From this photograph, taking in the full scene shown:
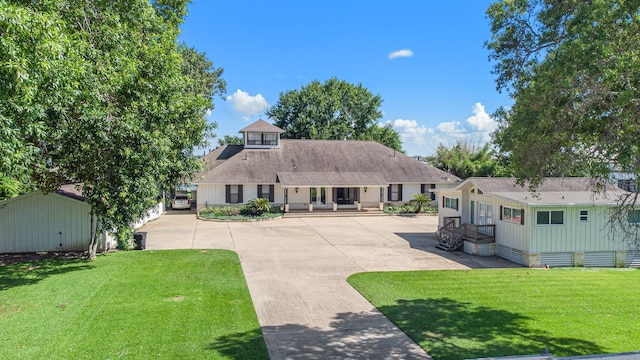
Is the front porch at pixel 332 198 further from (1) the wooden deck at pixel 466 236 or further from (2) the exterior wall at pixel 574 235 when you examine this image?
(2) the exterior wall at pixel 574 235

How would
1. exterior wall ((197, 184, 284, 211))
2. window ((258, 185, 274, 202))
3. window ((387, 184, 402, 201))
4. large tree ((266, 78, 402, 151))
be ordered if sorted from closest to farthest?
exterior wall ((197, 184, 284, 211)), window ((258, 185, 274, 202)), window ((387, 184, 402, 201)), large tree ((266, 78, 402, 151))

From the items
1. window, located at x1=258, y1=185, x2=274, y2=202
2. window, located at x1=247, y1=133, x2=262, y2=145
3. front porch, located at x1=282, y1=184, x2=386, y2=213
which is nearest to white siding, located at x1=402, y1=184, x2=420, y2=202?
front porch, located at x1=282, y1=184, x2=386, y2=213

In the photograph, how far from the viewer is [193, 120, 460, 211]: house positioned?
3431cm

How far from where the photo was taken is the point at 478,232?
20172 millimetres

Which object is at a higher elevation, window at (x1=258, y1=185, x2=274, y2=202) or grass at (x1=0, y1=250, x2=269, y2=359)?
window at (x1=258, y1=185, x2=274, y2=202)

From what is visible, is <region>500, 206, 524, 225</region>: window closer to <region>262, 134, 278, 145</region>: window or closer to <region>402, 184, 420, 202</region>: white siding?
<region>402, 184, 420, 202</region>: white siding

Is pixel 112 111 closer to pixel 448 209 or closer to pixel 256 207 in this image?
pixel 448 209

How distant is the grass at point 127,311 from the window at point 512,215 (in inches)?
474

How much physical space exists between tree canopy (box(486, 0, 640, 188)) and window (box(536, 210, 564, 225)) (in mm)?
8050

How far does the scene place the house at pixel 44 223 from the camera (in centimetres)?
1766

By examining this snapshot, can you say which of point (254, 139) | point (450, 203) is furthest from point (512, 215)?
point (254, 139)

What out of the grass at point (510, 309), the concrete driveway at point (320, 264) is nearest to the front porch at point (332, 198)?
the concrete driveway at point (320, 264)

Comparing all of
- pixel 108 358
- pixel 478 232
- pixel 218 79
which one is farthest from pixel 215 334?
pixel 218 79

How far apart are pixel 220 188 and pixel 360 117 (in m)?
26.6
